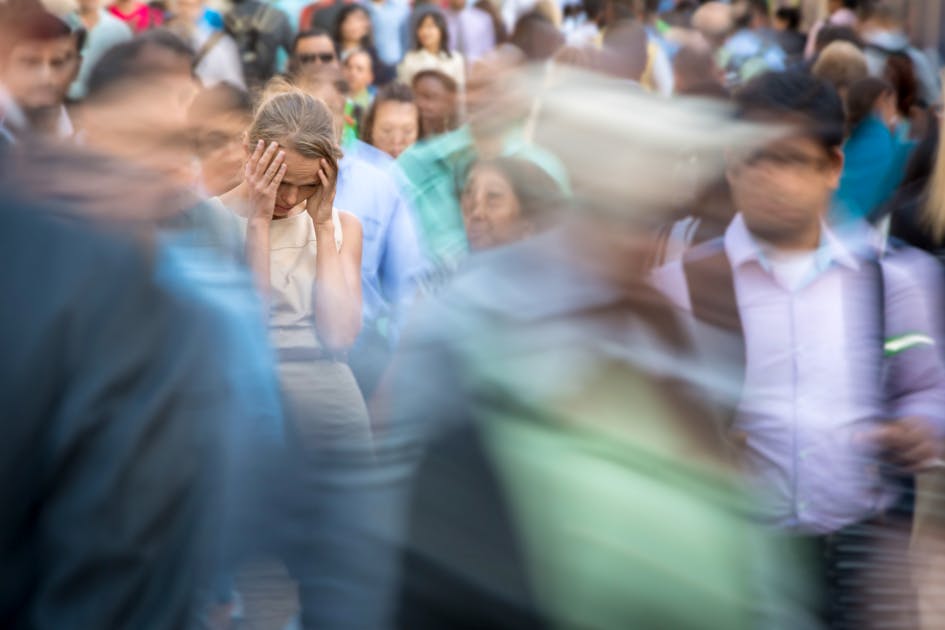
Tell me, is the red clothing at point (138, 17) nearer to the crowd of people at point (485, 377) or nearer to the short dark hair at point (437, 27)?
the short dark hair at point (437, 27)

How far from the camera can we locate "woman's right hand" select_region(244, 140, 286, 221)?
4.11 meters

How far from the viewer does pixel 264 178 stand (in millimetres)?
4117

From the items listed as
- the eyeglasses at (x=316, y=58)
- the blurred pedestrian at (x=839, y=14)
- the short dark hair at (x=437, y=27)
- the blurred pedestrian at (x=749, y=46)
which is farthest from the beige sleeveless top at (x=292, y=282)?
the blurred pedestrian at (x=839, y=14)

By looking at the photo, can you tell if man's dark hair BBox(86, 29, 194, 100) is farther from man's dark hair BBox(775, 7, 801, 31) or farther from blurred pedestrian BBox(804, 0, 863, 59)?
man's dark hair BBox(775, 7, 801, 31)

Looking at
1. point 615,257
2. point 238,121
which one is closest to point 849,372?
point 615,257

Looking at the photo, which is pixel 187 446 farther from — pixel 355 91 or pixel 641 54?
pixel 355 91

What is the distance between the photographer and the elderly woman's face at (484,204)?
3.42m

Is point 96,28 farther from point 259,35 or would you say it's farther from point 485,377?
point 485,377

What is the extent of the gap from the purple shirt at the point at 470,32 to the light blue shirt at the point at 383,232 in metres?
8.27

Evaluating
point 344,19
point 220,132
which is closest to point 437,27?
point 344,19

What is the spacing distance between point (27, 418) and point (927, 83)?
9681 mm

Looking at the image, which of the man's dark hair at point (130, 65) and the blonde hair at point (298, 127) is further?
the blonde hair at point (298, 127)

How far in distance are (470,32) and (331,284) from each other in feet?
31.2

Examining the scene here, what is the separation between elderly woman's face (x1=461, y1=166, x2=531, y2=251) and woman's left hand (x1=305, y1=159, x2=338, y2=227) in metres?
0.42
